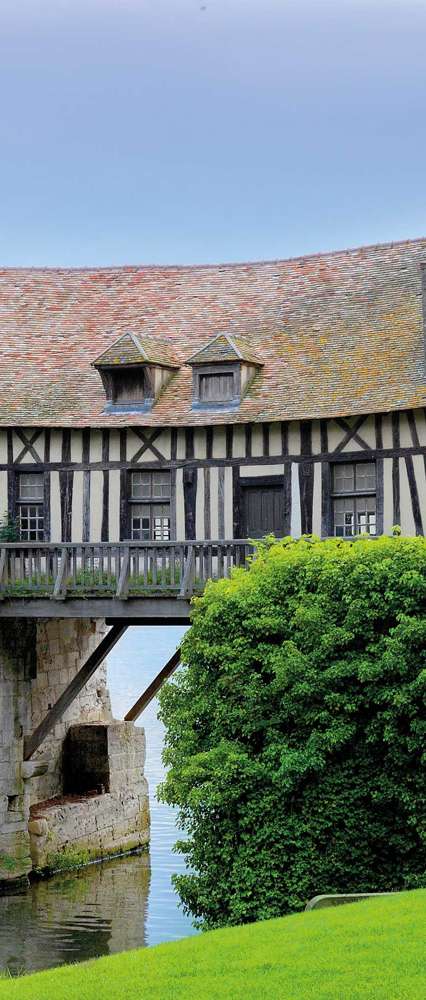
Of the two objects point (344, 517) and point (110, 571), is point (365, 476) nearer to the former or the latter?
point (344, 517)

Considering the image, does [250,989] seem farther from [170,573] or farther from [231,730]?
[170,573]

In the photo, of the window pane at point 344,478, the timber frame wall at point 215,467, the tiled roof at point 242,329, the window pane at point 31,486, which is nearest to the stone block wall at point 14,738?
the timber frame wall at point 215,467

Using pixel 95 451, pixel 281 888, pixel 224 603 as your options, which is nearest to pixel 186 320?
pixel 95 451

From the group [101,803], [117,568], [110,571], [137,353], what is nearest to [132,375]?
[137,353]

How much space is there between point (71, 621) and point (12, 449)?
388cm

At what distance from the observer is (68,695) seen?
25797 millimetres

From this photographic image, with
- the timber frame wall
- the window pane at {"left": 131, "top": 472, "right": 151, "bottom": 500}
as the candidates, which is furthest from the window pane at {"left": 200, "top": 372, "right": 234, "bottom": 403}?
the window pane at {"left": 131, "top": 472, "right": 151, "bottom": 500}

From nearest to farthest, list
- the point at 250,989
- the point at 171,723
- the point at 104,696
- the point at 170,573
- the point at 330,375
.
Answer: the point at 250,989, the point at 171,723, the point at 170,573, the point at 330,375, the point at 104,696

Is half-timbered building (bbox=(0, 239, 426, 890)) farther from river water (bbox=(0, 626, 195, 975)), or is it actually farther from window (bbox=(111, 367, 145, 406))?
river water (bbox=(0, 626, 195, 975))

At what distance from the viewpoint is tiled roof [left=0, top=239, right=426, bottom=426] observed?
2548cm

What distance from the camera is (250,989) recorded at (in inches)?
461

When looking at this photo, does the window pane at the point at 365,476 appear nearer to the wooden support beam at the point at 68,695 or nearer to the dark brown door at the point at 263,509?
the dark brown door at the point at 263,509

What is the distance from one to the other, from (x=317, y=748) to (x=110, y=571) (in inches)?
252

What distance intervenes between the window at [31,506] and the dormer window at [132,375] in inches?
72.3
